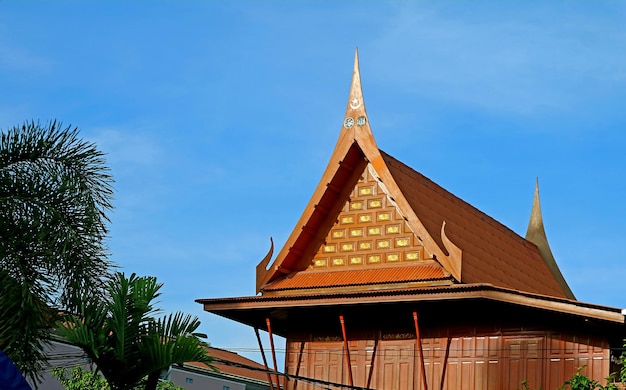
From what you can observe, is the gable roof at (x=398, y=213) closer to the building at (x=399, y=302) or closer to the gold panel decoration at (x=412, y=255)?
the building at (x=399, y=302)

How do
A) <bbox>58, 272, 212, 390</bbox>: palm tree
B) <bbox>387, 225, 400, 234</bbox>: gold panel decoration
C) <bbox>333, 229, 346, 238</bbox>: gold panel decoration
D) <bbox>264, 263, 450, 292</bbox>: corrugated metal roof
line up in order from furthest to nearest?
1. <bbox>333, 229, 346, 238</bbox>: gold panel decoration
2. <bbox>387, 225, 400, 234</bbox>: gold panel decoration
3. <bbox>264, 263, 450, 292</bbox>: corrugated metal roof
4. <bbox>58, 272, 212, 390</bbox>: palm tree

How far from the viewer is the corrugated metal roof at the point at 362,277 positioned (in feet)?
68.9

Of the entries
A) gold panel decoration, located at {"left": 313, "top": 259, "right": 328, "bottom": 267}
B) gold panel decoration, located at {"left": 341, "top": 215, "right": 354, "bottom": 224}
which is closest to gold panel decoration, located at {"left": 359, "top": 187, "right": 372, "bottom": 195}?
gold panel decoration, located at {"left": 341, "top": 215, "right": 354, "bottom": 224}

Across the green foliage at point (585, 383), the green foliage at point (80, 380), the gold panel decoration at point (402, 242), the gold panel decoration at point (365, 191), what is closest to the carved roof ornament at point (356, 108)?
the gold panel decoration at point (365, 191)

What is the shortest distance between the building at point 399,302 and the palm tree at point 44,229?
291 inches

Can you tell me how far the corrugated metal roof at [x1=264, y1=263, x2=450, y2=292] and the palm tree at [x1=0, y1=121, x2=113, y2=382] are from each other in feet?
27.6

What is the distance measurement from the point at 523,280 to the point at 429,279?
543 centimetres

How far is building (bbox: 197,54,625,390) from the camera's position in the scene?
65.1 feet

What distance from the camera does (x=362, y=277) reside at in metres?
22.1

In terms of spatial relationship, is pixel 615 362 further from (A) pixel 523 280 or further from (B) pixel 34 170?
(B) pixel 34 170

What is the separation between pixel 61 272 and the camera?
13766mm

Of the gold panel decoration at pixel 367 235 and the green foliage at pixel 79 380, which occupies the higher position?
the gold panel decoration at pixel 367 235

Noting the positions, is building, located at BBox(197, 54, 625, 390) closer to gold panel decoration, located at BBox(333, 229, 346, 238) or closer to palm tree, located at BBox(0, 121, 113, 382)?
gold panel decoration, located at BBox(333, 229, 346, 238)

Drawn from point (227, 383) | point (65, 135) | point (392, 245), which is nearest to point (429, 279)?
point (392, 245)
